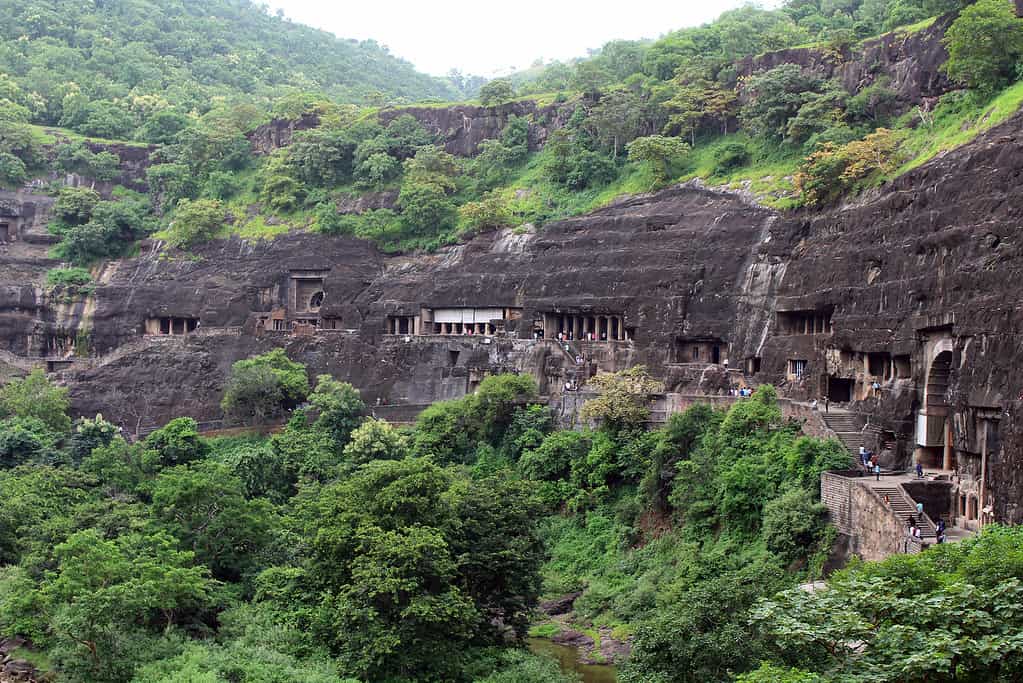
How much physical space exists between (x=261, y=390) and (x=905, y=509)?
97.8ft

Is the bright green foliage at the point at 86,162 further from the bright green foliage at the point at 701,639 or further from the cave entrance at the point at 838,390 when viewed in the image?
the bright green foliage at the point at 701,639

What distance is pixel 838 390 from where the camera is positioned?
1437 inches

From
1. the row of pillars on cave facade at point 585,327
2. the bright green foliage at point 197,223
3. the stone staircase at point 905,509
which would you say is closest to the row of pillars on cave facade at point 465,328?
the row of pillars on cave facade at point 585,327

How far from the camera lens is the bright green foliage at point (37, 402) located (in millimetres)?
47812

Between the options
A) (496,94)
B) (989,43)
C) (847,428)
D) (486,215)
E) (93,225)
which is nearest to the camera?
(847,428)

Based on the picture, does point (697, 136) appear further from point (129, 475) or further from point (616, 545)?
point (129, 475)

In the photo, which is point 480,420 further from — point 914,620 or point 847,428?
point 914,620

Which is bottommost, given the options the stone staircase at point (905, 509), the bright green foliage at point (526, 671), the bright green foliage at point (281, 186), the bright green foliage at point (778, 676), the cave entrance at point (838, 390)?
the bright green foliage at point (526, 671)

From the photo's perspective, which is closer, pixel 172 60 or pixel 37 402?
pixel 37 402

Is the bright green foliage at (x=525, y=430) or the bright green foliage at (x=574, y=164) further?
the bright green foliage at (x=574, y=164)

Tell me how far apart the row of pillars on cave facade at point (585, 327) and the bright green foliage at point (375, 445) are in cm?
888

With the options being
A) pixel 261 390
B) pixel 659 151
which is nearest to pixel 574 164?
pixel 659 151

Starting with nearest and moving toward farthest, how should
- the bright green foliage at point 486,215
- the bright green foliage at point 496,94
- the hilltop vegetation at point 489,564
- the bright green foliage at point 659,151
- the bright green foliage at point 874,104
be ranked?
the hilltop vegetation at point 489,564 → the bright green foliage at point 874,104 → the bright green foliage at point 659,151 → the bright green foliage at point 486,215 → the bright green foliage at point 496,94

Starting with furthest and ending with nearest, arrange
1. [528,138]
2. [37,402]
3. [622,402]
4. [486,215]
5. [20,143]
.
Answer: [20,143] → [528,138] → [486,215] → [37,402] → [622,402]
